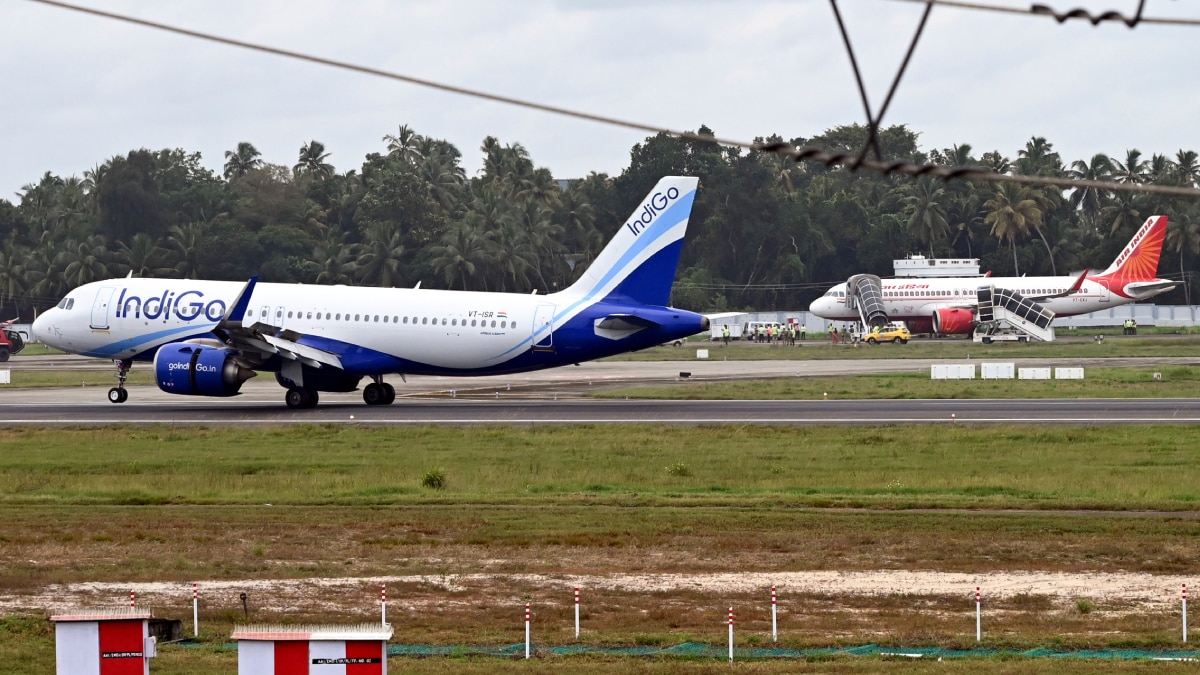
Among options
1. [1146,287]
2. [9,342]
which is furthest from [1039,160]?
A: [9,342]

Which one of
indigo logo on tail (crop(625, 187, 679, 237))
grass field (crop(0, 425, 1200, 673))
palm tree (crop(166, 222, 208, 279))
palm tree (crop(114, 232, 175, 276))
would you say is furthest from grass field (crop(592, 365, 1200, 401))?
palm tree (crop(114, 232, 175, 276))

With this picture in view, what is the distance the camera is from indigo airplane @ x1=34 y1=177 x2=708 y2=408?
156 ft

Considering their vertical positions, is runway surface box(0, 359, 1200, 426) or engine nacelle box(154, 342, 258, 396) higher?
engine nacelle box(154, 342, 258, 396)

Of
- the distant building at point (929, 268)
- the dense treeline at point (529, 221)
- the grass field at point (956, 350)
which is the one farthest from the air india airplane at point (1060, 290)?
the dense treeline at point (529, 221)

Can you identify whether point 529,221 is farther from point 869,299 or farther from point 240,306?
point 240,306

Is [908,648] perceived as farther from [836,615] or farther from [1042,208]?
[1042,208]

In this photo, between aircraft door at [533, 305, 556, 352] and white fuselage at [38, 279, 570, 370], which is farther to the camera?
white fuselage at [38, 279, 570, 370]

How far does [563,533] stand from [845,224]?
128 metres

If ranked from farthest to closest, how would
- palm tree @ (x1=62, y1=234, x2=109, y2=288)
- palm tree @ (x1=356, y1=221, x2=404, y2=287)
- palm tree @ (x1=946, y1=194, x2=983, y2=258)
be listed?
palm tree @ (x1=946, y1=194, x2=983, y2=258), palm tree @ (x1=356, y1=221, x2=404, y2=287), palm tree @ (x1=62, y1=234, x2=109, y2=288)

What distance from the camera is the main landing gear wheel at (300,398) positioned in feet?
167

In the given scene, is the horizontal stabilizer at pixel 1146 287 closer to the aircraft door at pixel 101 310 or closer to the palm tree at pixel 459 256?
the palm tree at pixel 459 256

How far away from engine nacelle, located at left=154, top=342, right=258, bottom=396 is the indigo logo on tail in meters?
13.4

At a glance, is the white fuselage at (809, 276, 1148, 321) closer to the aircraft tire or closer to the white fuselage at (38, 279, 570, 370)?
the aircraft tire

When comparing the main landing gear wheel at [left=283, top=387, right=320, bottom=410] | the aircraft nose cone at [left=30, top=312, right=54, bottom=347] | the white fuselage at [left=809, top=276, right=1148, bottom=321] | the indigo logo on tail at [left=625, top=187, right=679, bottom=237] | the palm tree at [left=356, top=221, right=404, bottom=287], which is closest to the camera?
the indigo logo on tail at [left=625, top=187, right=679, bottom=237]
